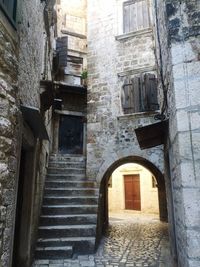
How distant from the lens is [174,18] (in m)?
2.74

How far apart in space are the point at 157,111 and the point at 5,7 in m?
5.62

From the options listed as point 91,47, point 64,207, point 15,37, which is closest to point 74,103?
point 91,47

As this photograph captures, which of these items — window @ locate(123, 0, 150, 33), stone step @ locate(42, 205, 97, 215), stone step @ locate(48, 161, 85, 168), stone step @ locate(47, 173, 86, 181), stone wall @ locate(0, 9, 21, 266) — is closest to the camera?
stone wall @ locate(0, 9, 21, 266)

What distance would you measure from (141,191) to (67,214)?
29.4 ft

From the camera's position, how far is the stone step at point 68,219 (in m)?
5.84

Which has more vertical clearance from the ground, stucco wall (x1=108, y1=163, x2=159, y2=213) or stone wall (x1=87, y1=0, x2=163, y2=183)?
stone wall (x1=87, y1=0, x2=163, y2=183)

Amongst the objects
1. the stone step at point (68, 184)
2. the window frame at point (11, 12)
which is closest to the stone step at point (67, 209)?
the stone step at point (68, 184)

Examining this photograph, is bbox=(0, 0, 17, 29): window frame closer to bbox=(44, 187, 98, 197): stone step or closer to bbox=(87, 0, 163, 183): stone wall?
bbox=(44, 187, 98, 197): stone step

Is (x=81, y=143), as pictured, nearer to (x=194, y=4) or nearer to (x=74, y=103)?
(x=74, y=103)

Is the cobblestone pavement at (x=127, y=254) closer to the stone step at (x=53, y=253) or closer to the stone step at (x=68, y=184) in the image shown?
the stone step at (x=53, y=253)

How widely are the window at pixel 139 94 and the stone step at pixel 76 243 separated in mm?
4110

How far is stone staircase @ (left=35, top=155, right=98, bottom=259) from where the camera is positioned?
5184mm

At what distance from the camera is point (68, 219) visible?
595 centimetres

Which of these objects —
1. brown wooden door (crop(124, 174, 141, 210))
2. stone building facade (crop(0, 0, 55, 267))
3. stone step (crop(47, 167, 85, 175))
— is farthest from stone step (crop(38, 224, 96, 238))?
brown wooden door (crop(124, 174, 141, 210))
